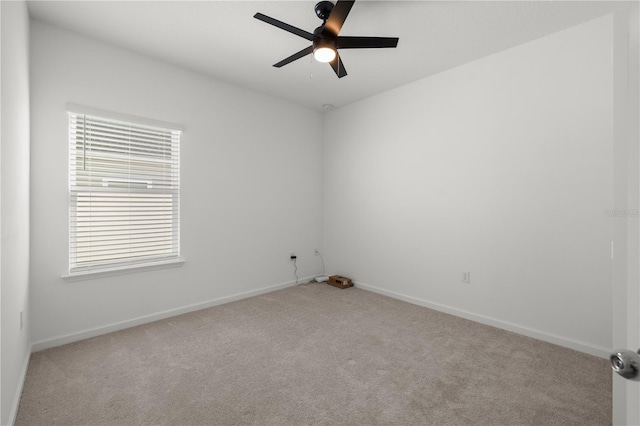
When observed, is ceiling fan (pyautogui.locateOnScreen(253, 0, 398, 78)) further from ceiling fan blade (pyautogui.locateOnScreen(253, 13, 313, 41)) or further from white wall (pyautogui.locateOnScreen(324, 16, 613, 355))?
white wall (pyautogui.locateOnScreen(324, 16, 613, 355))

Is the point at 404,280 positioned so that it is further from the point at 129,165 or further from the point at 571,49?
the point at 129,165

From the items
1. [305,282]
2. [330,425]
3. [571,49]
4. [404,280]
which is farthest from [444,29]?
[305,282]

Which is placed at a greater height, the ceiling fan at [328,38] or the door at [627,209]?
the ceiling fan at [328,38]

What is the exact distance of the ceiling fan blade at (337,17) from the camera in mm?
1850

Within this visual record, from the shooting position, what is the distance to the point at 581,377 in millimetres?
2176

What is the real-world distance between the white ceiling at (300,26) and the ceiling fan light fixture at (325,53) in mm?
380

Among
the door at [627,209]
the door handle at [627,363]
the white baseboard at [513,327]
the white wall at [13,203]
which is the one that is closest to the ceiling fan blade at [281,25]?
the white wall at [13,203]

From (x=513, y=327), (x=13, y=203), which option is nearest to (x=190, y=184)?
(x=13, y=203)

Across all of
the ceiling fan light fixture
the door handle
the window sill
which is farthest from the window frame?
the door handle

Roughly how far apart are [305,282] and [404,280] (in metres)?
1.58

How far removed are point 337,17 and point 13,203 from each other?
7.64 ft

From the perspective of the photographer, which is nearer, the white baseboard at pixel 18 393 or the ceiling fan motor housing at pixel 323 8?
the white baseboard at pixel 18 393

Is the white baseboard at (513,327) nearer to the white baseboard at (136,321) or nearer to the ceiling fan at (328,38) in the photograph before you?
the white baseboard at (136,321)

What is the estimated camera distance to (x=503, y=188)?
3.06m
